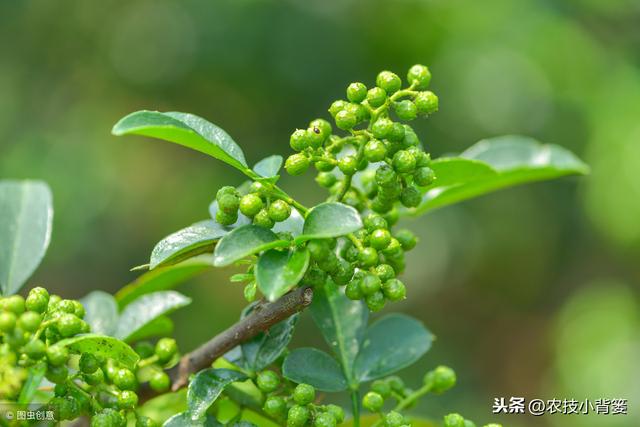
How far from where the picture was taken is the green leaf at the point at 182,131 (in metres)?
1.05

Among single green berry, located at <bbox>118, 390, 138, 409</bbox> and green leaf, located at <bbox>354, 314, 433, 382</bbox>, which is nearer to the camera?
single green berry, located at <bbox>118, 390, 138, 409</bbox>

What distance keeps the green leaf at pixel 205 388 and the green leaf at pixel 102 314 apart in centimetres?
31

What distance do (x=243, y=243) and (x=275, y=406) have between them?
290 millimetres

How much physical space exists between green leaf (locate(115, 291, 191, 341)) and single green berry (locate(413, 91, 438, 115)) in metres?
0.59

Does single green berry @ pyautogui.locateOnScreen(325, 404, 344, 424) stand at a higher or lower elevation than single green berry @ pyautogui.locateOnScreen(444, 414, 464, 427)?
lower

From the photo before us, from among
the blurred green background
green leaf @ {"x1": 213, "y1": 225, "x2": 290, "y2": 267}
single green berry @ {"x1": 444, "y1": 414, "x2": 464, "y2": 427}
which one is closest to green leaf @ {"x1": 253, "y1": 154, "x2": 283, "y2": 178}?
green leaf @ {"x1": 213, "y1": 225, "x2": 290, "y2": 267}

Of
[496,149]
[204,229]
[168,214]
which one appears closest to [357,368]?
[204,229]

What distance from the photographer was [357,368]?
1.35 m

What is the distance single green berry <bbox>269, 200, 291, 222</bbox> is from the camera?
1056mm

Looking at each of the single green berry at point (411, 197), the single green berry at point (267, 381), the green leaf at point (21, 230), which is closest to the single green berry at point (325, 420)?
the single green berry at point (267, 381)

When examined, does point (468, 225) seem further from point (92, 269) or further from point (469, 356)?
point (92, 269)

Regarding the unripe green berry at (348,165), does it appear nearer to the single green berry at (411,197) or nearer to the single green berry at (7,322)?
the single green berry at (411,197)

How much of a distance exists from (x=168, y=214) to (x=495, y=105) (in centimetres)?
231

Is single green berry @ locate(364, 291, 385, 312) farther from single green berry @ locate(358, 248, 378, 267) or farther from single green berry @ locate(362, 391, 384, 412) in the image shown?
single green berry @ locate(362, 391, 384, 412)
